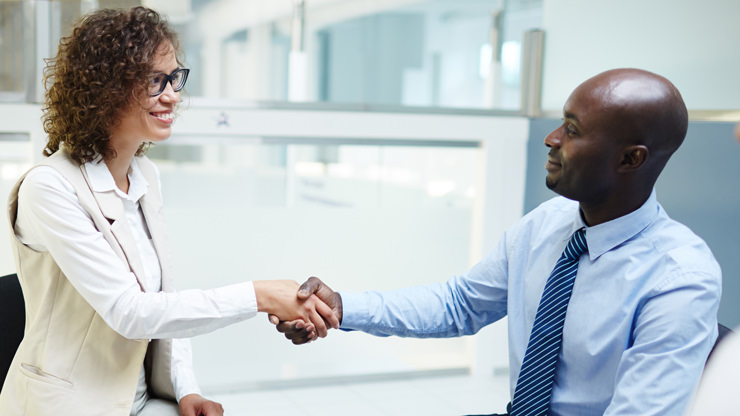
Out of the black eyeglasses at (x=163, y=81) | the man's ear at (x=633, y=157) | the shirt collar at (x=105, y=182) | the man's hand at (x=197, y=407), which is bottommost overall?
the man's hand at (x=197, y=407)

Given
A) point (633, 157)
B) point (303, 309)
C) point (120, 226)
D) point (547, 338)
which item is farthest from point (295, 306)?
point (633, 157)

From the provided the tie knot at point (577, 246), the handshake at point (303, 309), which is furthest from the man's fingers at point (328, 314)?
the tie knot at point (577, 246)

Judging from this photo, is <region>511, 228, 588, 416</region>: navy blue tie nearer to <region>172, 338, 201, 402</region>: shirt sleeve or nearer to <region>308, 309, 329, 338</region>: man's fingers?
<region>308, 309, 329, 338</region>: man's fingers

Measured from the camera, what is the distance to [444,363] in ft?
13.0

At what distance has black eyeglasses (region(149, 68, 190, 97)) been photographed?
170 centimetres

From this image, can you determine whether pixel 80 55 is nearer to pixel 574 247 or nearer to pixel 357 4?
pixel 574 247

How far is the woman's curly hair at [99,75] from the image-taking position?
1612 mm

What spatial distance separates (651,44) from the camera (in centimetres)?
302

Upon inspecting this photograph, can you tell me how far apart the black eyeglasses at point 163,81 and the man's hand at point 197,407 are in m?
0.73

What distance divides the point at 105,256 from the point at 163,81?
452mm

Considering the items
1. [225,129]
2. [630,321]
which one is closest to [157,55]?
[630,321]

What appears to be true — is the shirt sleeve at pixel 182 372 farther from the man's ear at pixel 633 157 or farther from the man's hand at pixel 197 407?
the man's ear at pixel 633 157

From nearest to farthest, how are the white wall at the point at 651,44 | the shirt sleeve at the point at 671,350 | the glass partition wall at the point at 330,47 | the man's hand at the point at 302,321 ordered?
the shirt sleeve at the point at 671,350, the man's hand at the point at 302,321, the white wall at the point at 651,44, the glass partition wall at the point at 330,47

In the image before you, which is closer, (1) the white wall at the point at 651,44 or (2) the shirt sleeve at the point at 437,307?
(2) the shirt sleeve at the point at 437,307
